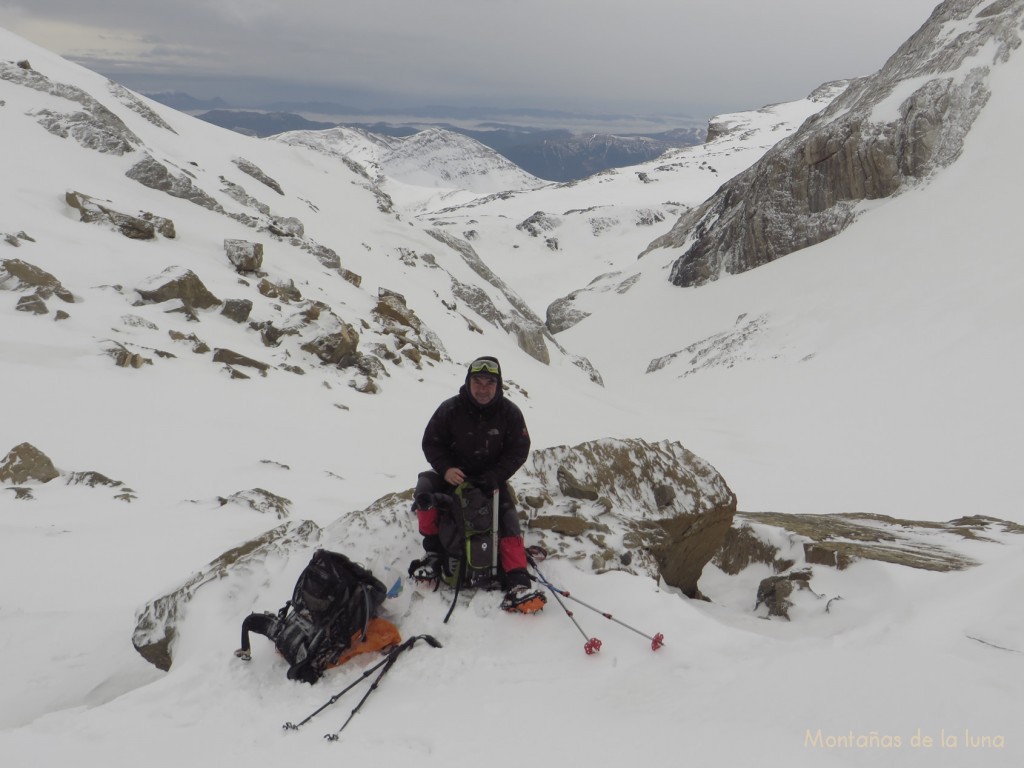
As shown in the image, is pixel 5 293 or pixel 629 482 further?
pixel 5 293

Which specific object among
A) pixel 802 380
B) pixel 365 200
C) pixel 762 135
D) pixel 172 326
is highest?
pixel 762 135

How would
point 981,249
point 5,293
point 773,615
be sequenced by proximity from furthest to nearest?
point 981,249, point 5,293, point 773,615

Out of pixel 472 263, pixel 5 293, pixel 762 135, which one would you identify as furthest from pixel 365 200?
→ pixel 762 135

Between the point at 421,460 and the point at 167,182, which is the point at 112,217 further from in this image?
the point at 421,460

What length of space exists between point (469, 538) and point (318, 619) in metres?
1.56

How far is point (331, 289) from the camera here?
23484 mm

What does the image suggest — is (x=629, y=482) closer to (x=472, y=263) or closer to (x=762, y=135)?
(x=472, y=263)

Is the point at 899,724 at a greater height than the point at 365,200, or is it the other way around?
the point at 365,200

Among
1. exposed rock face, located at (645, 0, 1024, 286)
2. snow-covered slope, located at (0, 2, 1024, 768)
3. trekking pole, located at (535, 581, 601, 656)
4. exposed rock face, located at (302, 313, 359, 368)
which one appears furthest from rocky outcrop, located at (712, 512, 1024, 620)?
exposed rock face, located at (645, 0, 1024, 286)

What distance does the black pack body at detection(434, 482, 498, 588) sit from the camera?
6.03m

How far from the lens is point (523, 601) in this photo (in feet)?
18.7

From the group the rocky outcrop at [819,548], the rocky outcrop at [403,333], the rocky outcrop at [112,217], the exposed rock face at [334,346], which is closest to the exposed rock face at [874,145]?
the rocky outcrop at [403,333]

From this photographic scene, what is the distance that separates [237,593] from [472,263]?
3670 cm

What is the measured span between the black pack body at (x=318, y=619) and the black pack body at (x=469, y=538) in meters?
0.90
